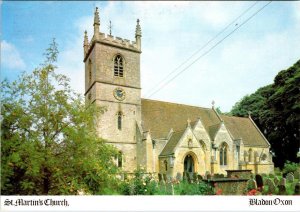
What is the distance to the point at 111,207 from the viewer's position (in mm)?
7129

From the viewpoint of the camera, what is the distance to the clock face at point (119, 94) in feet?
60.4

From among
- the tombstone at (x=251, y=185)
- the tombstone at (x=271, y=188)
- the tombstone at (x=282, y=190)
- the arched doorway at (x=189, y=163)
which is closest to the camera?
the tombstone at (x=282, y=190)

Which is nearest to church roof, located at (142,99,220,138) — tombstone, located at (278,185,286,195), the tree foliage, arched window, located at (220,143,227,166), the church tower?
the church tower

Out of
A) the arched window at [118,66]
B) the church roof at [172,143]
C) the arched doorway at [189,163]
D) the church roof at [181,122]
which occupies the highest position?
the arched window at [118,66]

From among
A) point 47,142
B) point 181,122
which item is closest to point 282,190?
point 47,142

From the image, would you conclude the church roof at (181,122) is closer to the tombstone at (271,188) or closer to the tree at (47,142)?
the tombstone at (271,188)

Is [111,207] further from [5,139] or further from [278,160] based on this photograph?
[278,160]

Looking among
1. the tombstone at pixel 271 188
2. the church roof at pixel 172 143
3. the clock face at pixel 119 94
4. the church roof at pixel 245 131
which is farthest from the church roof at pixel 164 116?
the tombstone at pixel 271 188

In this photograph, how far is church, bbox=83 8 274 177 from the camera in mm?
17531

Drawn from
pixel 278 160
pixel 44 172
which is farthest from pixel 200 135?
pixel 44 172

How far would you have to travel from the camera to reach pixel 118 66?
1847 centimetres

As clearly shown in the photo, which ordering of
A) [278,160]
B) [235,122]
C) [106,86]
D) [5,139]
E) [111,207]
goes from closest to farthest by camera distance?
[5,139] → [111,207] → [106,86] → [278,160] → [235,122]

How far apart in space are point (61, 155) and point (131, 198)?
84.0 inches

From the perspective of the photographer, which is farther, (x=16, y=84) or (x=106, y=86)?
(x=106, y=86)
